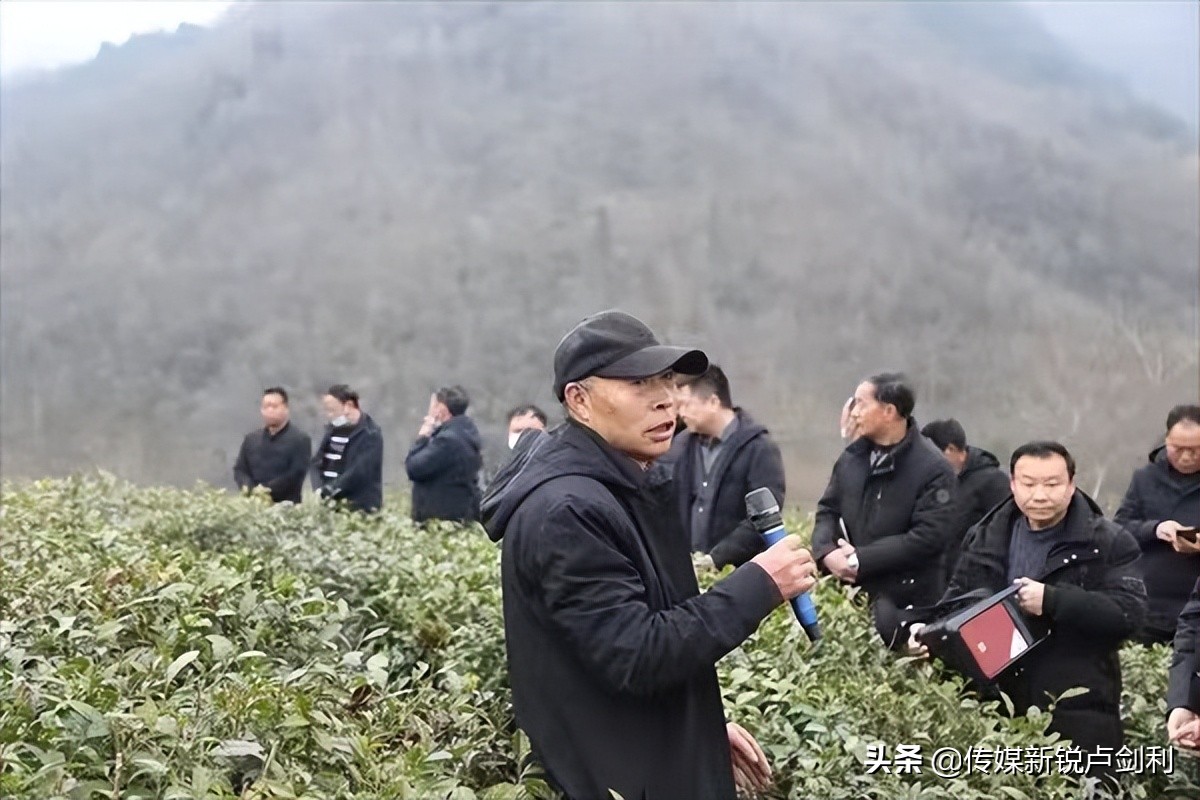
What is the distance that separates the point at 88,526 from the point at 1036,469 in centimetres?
394

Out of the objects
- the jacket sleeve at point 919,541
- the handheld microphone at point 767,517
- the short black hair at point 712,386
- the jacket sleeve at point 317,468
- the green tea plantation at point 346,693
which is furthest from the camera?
the jacket sleeve at point 317,468

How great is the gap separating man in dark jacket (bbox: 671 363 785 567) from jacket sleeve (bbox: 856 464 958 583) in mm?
706

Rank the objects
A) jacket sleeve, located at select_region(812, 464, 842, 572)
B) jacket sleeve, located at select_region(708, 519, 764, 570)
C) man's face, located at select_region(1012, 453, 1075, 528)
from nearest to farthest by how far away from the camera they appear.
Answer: man's face, located at select_region(1012, 453, 1075, 528) → jacket sleeve, located at select_region(812, 464, 842, 572) → jacket sleeve, located at select_region(708, 519, 764, 570)

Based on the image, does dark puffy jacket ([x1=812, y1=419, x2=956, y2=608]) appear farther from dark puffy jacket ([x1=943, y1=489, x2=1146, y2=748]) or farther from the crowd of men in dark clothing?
dark puffy jacket ([x1=943, y1=489, x2=1146, y2=748])

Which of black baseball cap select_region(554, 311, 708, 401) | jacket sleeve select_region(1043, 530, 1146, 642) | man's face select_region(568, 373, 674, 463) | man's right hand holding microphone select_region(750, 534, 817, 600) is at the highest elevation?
black baseball cap select_region(554, 311, 708, 401)

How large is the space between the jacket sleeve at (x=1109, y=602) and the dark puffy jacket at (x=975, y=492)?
943 millimetres

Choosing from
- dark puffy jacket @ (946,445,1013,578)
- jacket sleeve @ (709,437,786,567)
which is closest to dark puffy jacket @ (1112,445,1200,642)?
dark puffy jacket @ (946,445,1013,578)

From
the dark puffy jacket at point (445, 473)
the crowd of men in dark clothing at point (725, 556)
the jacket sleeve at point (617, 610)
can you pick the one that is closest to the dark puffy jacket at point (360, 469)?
the dark puffy jacket at point (445, 473)

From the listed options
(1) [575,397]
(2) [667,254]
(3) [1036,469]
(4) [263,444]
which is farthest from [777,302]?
(1) [575,397]

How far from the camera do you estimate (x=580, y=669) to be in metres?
2.17

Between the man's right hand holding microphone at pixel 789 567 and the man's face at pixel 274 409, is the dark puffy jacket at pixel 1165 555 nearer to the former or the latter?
the man's right hand holding microphone at pixel 789 567

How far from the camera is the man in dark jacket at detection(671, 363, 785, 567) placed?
5.36 metres

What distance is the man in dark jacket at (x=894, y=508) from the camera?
4.57 m

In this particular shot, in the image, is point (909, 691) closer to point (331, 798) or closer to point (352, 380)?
point (331, 798)
